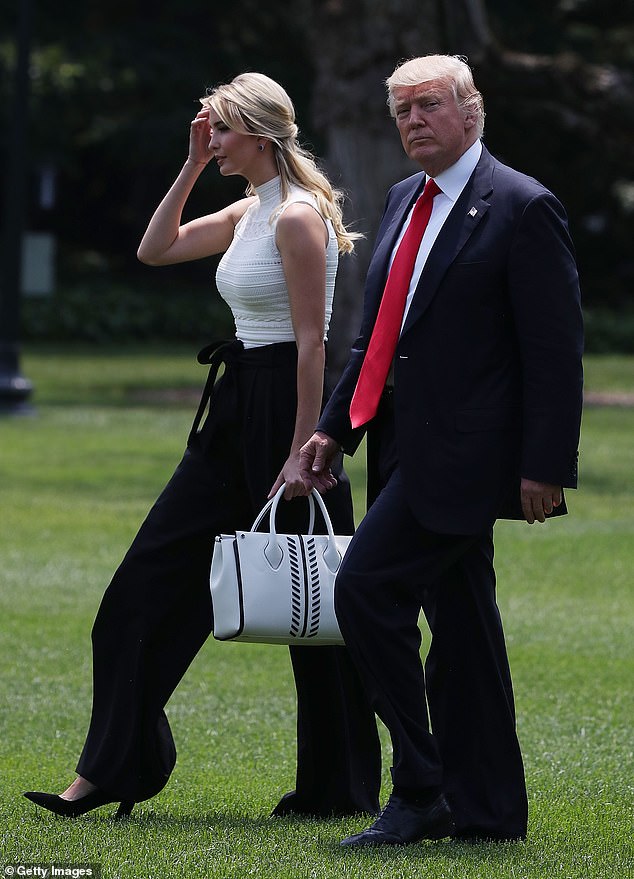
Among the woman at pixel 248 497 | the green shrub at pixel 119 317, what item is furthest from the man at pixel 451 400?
the green shrub at pixel 119 317

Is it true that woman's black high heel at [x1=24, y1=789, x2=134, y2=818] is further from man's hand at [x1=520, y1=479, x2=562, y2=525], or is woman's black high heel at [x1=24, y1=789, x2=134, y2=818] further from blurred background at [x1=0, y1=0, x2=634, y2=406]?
blurred background at [x1=0, y1=0, x2=634, y2=406]

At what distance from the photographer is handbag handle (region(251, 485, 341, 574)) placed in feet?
14.7

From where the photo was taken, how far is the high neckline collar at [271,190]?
4.88m

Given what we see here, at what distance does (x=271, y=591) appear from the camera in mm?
4461

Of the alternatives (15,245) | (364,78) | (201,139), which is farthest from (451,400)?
(364,78)

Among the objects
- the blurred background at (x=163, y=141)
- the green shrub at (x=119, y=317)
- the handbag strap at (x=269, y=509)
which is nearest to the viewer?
the handbag strap at (x=269, y=509)

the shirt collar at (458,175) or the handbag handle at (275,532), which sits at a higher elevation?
the shirt collar at (458,175)

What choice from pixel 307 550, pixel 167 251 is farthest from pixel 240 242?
pixel 307 550

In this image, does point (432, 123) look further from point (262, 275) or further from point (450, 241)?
point (262, 275)

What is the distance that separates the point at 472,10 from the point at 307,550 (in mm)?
16807

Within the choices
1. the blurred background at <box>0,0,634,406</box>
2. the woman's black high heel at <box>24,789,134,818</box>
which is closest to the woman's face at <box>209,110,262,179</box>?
the woman's black high heel at <box>24,789,134,818</box>

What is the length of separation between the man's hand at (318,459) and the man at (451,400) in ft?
0.55

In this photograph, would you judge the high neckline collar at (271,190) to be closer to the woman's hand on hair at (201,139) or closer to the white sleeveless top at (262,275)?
the white sleeveless top at (262,275)

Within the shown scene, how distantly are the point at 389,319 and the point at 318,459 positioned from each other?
48cm
